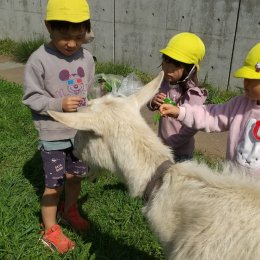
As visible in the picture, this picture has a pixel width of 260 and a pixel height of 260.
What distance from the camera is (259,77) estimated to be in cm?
260

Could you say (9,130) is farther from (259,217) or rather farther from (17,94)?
(259,217)

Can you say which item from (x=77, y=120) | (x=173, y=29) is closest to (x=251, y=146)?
(x=77, y=120)

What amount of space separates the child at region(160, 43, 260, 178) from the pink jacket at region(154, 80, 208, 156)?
41 cm

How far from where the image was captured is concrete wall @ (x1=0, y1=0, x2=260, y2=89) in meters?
6.72

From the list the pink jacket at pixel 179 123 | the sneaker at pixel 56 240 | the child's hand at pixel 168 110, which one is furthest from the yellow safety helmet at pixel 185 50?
the sneaker at pixel 56 240

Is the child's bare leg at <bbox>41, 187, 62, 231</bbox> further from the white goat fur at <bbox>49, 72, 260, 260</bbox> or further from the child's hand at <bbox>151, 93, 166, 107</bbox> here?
the child's hand at <bbox>151, 93, 166, 107</bbox>

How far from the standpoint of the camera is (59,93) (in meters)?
3.31

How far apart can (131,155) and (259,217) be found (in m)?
0.85

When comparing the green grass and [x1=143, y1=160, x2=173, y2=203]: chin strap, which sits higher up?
[x1=143, y1=160, x2=173, y2=203]: chin strap

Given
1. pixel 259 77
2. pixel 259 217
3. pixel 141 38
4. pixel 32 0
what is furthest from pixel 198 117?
pixel 32 0

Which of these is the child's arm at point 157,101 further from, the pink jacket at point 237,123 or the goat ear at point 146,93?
the goat ear at point 146,93

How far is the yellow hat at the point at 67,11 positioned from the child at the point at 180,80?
2.59 ft

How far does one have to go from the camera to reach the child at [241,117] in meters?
2.69

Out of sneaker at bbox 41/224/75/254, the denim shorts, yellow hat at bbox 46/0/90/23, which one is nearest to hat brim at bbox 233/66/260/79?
yellow hat at bbox 46/0/90/23
